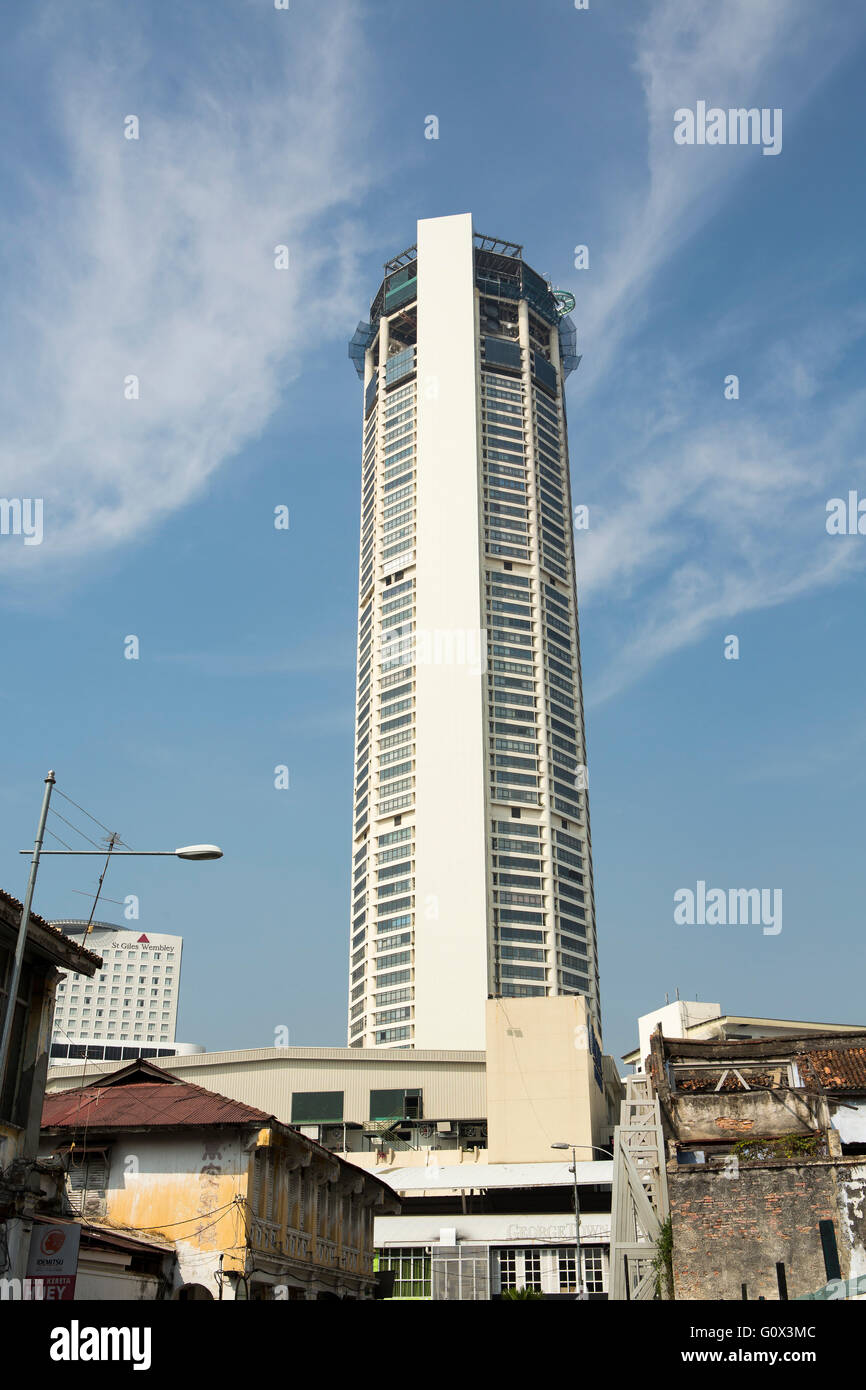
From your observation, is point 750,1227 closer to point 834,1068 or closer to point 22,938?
point 834,1068

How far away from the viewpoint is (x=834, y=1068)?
46094mm

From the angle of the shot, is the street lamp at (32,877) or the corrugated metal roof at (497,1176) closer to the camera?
the street lamp at (32,877)

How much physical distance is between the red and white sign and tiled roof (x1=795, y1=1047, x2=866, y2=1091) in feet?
103

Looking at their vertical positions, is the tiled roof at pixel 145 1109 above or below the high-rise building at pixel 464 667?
below

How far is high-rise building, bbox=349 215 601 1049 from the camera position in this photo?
151 meters

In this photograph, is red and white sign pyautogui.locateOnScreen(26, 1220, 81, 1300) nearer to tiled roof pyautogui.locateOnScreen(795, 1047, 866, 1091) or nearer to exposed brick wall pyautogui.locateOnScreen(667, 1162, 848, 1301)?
exposed brick wall pyautogui.locateOnScreen(667, 1162, 848, 1301)

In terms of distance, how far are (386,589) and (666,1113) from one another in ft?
445

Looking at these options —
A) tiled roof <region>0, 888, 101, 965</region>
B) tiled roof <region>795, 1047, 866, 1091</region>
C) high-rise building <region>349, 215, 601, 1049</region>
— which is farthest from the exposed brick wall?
high-rise building <region>349, 215, 601, 1049</region>

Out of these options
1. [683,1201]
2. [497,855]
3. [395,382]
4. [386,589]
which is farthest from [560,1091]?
[395,382]

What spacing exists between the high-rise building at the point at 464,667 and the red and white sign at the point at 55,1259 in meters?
129

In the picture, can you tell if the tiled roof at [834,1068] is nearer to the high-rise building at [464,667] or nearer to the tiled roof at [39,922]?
the tiled roof at [39,922]

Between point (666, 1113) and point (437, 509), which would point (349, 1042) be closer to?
point (437, 509)

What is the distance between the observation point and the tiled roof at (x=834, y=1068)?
4369 cm

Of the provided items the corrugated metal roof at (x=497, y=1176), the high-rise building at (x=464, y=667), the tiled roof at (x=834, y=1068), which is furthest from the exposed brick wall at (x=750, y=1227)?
the high-rise building at (x=464, y=667)
